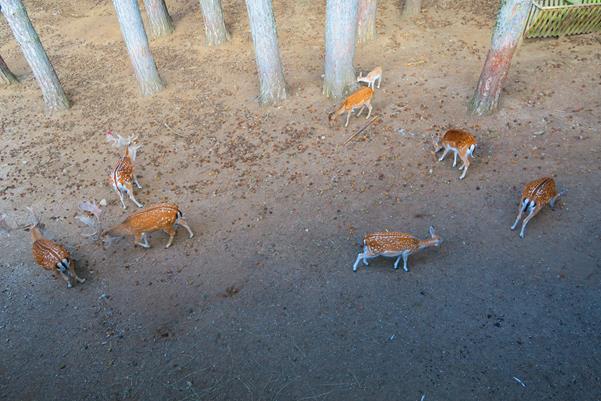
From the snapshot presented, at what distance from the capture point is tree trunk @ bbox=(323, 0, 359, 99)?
901 cm

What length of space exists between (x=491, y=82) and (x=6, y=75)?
12848mm

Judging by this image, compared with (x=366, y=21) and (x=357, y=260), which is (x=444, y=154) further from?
(x=366, y=21)

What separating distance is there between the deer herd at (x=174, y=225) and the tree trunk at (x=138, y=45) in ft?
11.7

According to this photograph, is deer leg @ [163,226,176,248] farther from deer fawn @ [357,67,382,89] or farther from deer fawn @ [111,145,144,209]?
deer fawn @ [357,67,382,89]

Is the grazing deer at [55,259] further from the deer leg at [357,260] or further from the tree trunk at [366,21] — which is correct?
the tree trunk at [366,21]

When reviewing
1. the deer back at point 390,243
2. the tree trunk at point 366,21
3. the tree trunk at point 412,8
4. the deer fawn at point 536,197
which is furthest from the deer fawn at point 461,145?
the tree trunk at point 412,8

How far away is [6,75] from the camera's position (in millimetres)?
12234

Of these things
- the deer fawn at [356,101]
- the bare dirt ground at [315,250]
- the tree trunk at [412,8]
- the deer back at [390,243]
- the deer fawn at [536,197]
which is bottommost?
the bare dirt ground at [315,250]

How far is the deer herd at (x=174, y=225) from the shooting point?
5895 millimetres

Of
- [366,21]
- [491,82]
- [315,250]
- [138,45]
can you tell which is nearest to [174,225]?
[315,250]

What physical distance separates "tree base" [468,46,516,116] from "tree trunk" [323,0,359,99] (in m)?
2.80

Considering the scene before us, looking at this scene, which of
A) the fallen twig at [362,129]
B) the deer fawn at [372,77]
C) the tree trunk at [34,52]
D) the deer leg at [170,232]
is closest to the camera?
the deer leg at [170,232]

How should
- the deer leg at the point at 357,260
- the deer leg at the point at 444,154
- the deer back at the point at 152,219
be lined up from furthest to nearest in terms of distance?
1. the deer leg at the point at 444,154
2. the deer back at the point at 152,219
3. the deer leg at the point at 357,260

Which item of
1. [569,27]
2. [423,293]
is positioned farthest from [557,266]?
[569,27]
